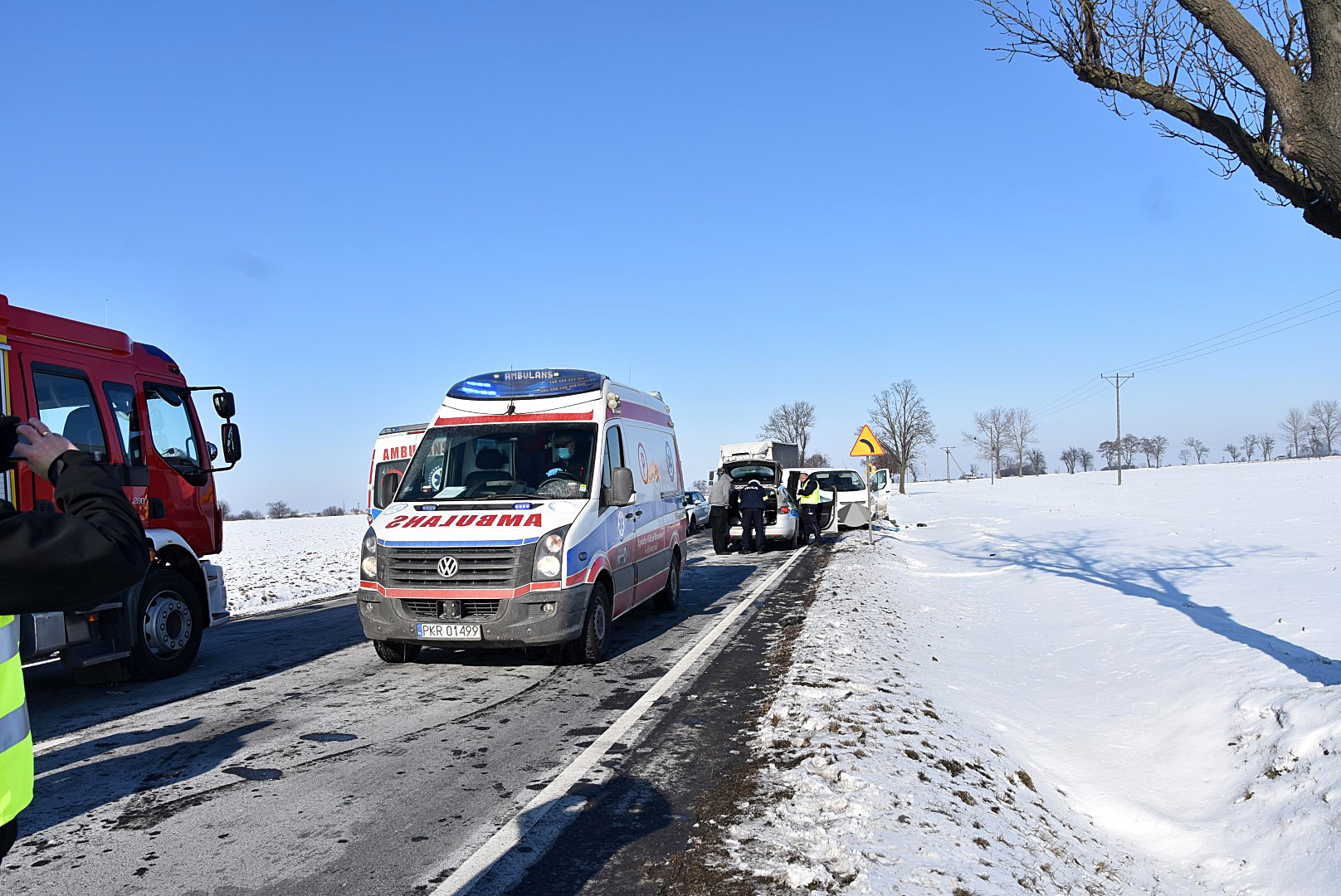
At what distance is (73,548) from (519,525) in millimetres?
5575

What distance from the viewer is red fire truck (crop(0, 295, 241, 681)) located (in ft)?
21.5

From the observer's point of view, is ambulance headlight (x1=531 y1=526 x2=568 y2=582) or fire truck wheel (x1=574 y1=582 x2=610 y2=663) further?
fire truck wheel (x1=574 y1=582 x2=610 y2=663)

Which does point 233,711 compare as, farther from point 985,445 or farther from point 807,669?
point 985,445

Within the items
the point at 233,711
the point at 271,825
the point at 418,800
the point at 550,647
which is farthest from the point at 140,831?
the point at 550,647

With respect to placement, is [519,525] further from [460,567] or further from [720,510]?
[720,510]

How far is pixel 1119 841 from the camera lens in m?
4.73

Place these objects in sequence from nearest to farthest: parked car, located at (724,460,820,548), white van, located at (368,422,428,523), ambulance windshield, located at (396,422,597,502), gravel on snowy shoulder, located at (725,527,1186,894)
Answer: gravel on snowy shoulder, located at (725,527,1186,894) < ambulance windshield, located at (396,422,597,502) < white van, located at (368,422,428,523) < parked car, located at (724,460,820,548)

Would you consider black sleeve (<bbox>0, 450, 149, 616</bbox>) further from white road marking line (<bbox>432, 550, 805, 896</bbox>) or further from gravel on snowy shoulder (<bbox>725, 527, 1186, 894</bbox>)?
gravel on snowy shoulder (<bbox>725, 527, 1186, 894</bbox>)

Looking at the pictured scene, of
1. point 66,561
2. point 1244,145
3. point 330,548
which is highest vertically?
point 1244,145

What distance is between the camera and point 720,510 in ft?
62.7

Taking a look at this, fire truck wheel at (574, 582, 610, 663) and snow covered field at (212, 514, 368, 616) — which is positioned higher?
fire truck wheel at (574, 582, 610, 663)

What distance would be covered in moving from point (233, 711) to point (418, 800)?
276cm

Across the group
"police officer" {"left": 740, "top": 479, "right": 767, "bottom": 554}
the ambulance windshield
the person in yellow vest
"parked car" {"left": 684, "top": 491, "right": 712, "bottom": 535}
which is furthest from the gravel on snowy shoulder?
"parked car" {"left": 684, "top": 491, "right": 712, "bottom": 535}

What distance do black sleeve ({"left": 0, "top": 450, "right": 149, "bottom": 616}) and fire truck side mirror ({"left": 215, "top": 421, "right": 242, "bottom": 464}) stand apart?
7.27 metres
